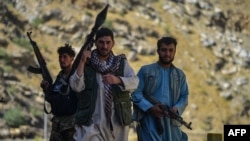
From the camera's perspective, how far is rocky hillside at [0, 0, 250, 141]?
21.3 metres

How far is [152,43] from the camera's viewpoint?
25844 mm

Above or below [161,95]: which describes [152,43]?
above

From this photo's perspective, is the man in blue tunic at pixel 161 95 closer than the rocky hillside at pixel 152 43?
Yes

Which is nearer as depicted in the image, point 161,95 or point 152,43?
point 161,95

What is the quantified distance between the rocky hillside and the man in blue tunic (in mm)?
13205

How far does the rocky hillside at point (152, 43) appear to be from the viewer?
21312 millimetres

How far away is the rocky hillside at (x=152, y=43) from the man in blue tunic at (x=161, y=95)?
13205 mm

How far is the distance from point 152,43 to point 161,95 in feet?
65.6

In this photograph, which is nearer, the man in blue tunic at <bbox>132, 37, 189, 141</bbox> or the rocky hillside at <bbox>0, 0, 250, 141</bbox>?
the man in blue tunic at <bbox>132, 37, 189, 141</bbox>

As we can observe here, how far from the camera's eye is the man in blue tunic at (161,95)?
19.3ft

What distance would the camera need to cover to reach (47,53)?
934 inches

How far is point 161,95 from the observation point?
592 centimetres

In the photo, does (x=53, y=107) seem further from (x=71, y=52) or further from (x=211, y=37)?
(x=211, y=37)

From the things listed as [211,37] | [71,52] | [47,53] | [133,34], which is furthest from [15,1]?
[71,52]
